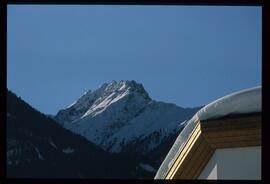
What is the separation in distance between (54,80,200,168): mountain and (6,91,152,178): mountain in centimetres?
12

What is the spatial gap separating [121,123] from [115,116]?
74cm

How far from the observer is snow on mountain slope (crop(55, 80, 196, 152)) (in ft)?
14.5

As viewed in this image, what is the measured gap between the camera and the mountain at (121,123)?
4441mm

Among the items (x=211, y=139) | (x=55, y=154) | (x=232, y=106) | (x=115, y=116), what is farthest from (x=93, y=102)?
(x=55, y=154)

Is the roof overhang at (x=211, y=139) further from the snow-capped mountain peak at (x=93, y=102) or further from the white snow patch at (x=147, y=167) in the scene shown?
the snow-capped mountain peak at (x=93, y=102)

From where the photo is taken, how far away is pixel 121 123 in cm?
564

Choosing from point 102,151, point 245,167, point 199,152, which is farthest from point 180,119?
point 245,167

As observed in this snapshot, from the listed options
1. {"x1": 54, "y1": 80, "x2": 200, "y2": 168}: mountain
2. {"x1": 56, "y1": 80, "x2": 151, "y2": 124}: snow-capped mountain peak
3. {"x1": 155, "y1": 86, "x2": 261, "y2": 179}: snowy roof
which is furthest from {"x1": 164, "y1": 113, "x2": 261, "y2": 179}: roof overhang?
{"x1": 56, "y1": 80, "x2": 151, "y2": 124}: snow-capped mountain peak

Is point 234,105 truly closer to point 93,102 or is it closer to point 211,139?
point 211,139

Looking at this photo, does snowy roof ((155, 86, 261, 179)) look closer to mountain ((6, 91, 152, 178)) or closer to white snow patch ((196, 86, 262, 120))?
white snow patch ((196, 86, 262, 120))

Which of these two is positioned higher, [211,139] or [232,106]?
[232,106]

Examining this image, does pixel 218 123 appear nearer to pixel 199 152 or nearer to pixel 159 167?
pixel 199 152

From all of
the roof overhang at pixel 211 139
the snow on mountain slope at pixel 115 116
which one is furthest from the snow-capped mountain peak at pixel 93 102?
the roof overhang at pixel 211 139
